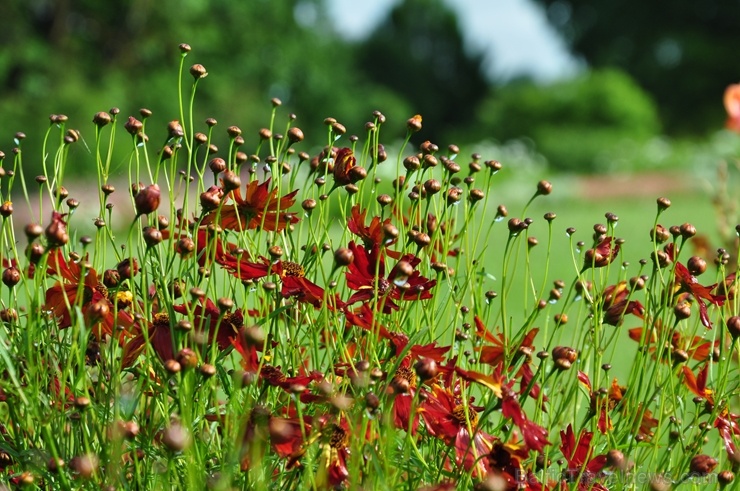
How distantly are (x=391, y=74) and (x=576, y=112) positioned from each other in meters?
11.6

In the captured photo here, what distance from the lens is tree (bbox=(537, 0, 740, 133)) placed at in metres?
24.3

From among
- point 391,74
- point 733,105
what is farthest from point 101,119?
point 391,74

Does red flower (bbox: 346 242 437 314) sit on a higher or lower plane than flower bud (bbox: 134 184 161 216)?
lower

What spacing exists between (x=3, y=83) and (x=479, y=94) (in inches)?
615

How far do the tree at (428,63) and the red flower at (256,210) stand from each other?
87.0 feet

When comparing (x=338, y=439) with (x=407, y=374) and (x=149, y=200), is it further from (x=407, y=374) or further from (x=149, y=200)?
(x=149, y=200)

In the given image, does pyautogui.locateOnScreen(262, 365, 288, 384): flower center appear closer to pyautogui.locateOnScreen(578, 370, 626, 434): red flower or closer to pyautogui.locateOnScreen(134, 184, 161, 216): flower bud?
pyautogui.locateOnScreen(134, 184, 161, 216): flower bud

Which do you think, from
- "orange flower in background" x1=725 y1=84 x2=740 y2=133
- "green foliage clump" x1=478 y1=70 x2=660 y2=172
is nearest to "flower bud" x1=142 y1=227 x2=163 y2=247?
"orange flower in background" x1=725 y1=84 x2=740 y2=133

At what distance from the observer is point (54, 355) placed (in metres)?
1.15

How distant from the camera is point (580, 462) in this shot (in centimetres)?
107

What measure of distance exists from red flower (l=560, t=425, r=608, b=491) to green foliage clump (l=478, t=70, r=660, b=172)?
15245 millimetres

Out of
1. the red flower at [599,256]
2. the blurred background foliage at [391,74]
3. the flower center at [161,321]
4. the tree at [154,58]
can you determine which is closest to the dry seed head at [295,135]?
the flower center at [161,321]

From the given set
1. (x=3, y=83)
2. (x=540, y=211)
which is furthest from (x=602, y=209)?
(x=3, y=83)

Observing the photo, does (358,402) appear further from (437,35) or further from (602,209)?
(437,35)
